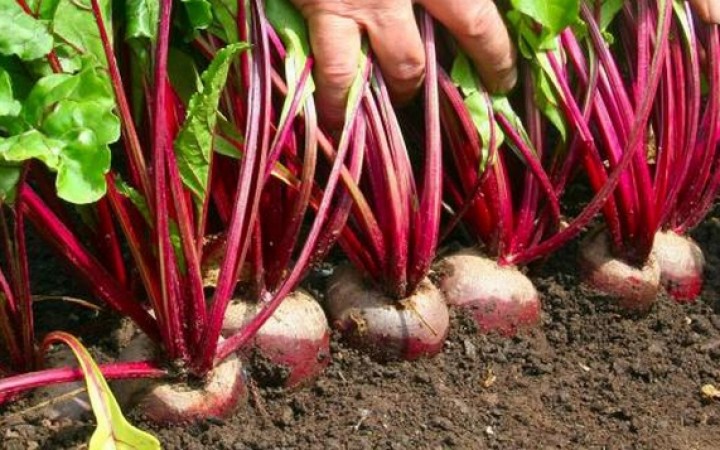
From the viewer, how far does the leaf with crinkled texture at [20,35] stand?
7.65ft

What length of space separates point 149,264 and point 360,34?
736 millimetres

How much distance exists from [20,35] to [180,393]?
782mm

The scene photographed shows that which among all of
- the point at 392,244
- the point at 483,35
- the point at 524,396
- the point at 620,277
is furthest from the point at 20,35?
the point at 620,277

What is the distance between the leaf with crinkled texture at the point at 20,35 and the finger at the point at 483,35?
951 mm

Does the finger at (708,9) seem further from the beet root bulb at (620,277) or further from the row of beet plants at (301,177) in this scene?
the beet root bulb at (620,277)

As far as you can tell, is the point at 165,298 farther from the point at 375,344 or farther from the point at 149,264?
the point at 375,344

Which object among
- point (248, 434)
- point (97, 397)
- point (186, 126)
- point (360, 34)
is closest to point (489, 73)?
point (360, 34)

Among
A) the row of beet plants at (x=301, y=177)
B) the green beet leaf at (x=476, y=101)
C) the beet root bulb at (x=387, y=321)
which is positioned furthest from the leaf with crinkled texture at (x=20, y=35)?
the green beet leaf at (x=476, y=101)

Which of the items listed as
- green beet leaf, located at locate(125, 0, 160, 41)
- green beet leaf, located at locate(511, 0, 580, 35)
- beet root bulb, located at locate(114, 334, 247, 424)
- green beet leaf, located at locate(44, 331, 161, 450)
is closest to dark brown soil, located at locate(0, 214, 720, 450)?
beet root bulb, located at locate(114, 334, 247, 424)

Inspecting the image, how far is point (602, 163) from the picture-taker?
318 centimetres

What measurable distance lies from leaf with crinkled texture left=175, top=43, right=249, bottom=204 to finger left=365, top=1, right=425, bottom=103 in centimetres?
44

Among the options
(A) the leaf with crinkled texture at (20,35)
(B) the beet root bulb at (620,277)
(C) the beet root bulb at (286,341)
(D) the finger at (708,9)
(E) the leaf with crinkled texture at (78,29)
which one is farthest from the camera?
(D) the finger at (708,9)

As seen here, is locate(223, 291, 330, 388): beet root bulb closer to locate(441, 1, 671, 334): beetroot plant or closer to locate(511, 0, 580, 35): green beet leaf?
locate(441, 1, 671, 334): beetroot plant

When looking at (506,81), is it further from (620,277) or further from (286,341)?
(286,341)
